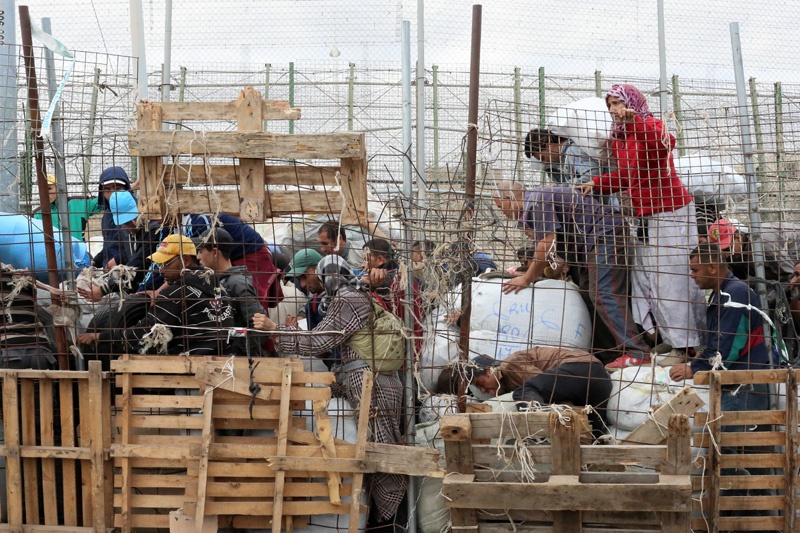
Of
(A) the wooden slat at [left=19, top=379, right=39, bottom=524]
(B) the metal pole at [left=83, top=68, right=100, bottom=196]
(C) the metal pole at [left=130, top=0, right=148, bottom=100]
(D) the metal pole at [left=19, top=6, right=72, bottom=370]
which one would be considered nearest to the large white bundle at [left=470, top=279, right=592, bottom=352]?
(B) the metal pole at [left=83, top=68, right=100, bottom=196]

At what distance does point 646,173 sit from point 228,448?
131 inches

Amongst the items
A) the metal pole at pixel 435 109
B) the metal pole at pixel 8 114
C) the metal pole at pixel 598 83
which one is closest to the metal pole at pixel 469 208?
the metal pole at pixel 8 114

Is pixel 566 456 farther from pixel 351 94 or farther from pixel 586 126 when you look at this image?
pixel 351 94

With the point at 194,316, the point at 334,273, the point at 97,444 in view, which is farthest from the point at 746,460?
the point at 97,444

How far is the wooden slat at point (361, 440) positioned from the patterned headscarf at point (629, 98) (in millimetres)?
2386

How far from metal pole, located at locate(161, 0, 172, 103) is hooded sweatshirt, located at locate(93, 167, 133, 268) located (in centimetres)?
220

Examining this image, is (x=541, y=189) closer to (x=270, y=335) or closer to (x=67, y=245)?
(x=270, y=335)

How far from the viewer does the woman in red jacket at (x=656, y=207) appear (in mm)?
5918

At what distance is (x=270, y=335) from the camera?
556 centimetres

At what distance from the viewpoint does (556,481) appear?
15.8 feet

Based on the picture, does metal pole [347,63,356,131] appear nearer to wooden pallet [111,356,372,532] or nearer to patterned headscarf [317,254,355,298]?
patterned headscarf [317,254,355,298]

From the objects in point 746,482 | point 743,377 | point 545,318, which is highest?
point 545,318

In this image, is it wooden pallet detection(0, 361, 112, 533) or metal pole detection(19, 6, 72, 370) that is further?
metal pole detection(19, 6, 72, 370)

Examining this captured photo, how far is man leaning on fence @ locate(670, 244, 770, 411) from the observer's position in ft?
18.4
